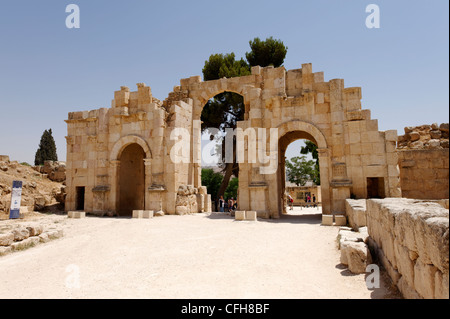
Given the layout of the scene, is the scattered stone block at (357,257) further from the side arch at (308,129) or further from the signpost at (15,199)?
the signpost at (15,199)

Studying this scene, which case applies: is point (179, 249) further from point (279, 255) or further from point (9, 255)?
point (9, 255)

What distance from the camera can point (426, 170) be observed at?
11781 mm

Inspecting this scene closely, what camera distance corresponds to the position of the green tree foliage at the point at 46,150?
103ft

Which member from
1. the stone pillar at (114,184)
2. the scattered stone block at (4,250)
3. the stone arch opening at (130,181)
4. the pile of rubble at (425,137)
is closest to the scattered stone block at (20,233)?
the scattered stone block at (4,250)

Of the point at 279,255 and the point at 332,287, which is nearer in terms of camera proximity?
the point at 332,287

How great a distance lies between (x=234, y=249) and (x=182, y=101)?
31.3 feet

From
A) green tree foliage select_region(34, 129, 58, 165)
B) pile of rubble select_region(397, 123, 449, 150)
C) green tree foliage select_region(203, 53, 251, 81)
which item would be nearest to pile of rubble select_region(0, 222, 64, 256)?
pile of rubble select_region(397, 123, 449, 150)

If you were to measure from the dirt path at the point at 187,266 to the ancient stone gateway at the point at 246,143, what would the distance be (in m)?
3.31

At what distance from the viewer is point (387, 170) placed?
1064 cm

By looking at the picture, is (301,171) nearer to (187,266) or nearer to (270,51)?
(270,51)

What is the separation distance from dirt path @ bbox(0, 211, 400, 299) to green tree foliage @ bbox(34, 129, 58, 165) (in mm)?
27136

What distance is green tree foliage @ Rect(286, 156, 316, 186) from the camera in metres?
39.4
